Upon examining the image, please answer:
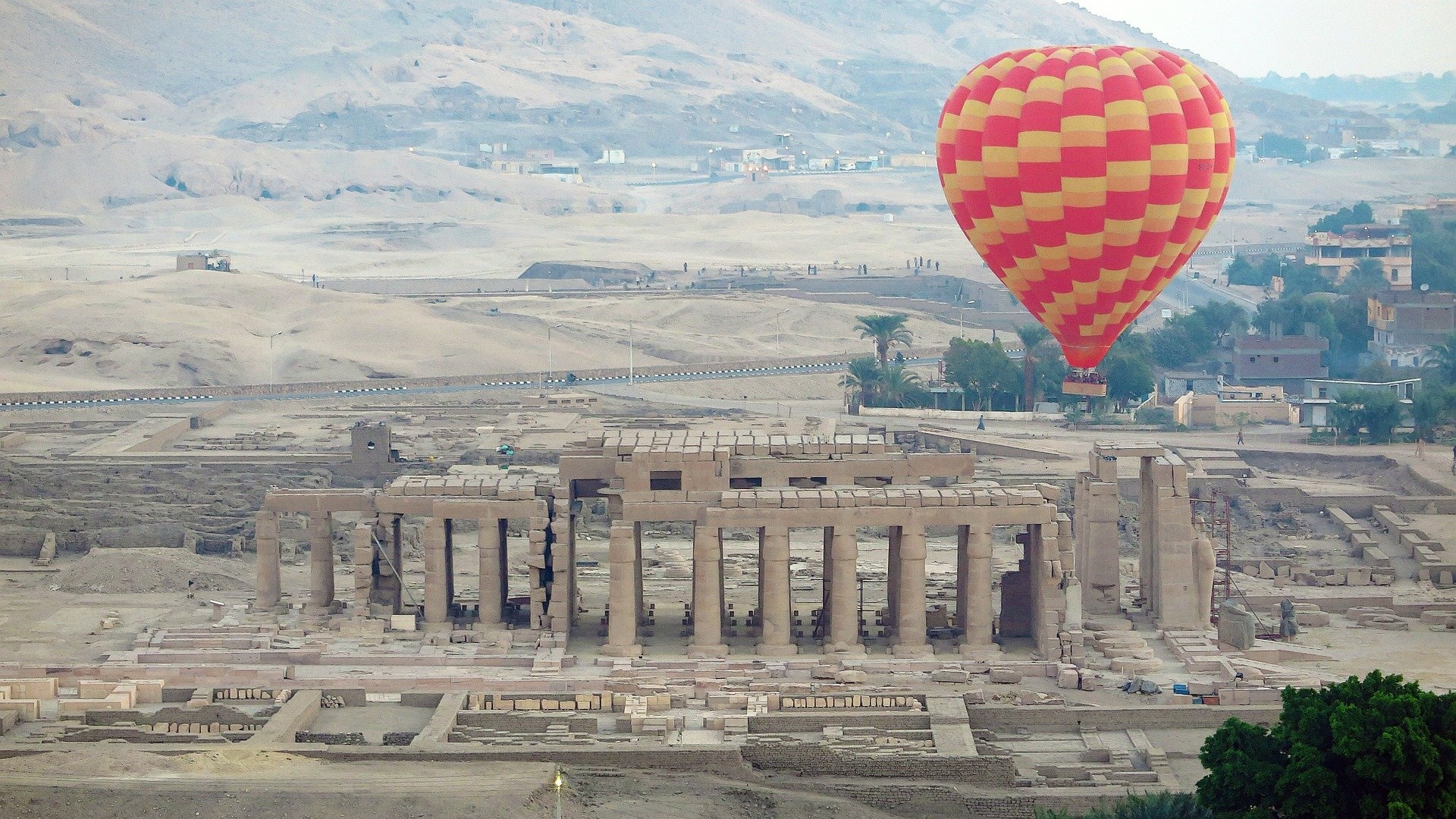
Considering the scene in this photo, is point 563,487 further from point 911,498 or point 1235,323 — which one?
point 1235,323

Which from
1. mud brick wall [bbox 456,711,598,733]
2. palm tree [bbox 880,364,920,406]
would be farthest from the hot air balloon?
palm tree [bbox 880,364,920,406]

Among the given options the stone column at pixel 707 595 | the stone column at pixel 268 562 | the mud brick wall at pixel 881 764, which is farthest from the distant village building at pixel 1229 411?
the mud brick wall at pixel 881 764

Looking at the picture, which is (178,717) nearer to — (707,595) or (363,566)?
(363,566)

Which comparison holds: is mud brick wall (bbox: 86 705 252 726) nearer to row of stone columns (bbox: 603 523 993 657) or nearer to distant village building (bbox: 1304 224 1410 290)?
row of stone columns (bbox: 603 523 993 657)

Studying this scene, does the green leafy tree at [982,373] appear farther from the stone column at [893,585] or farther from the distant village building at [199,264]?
the distant village building at [199,264]

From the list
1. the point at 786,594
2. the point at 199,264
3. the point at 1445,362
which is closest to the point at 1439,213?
the point at 1445,362

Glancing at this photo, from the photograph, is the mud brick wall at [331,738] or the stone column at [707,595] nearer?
the mud brick wall at [331,738]
